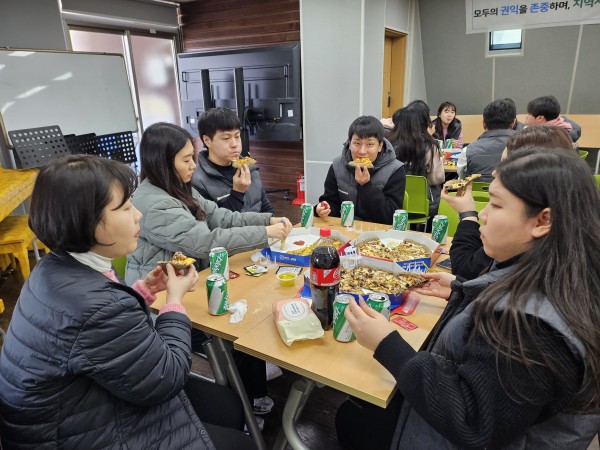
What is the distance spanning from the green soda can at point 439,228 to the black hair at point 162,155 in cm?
113

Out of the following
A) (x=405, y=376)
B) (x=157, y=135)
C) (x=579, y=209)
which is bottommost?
(x=405, y=376)

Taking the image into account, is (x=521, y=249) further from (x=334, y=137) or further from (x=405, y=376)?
(x=334, y=137)

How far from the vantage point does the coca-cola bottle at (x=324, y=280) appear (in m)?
1.18

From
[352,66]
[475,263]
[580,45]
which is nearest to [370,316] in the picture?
[475,263]

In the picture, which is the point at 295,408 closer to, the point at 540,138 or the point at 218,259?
the point at 218,259

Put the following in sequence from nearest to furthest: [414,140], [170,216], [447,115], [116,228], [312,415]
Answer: [116,228] → [170,216] → [312,415] → [414,140] → [447,115]

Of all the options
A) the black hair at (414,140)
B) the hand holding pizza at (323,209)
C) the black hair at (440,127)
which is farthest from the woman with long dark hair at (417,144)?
the black hair at (440,127)

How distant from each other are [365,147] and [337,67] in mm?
2557

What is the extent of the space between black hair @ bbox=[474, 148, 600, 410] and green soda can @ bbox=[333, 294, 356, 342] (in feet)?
1.31

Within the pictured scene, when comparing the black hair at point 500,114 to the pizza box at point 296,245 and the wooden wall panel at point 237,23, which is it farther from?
the wooden wall panel at point 237,23

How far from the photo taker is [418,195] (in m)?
2.96

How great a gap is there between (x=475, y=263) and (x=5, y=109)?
14.5 ft

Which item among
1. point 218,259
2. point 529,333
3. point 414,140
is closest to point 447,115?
point 414,140

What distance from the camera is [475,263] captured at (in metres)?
1.34
